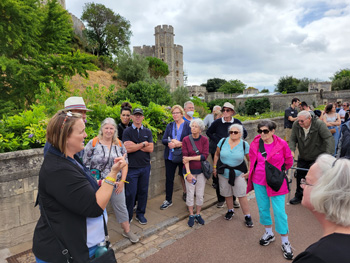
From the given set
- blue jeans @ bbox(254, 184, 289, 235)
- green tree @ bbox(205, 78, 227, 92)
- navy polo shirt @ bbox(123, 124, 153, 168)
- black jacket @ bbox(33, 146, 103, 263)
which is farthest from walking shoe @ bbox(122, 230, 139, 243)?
green tree @ bbox(205, 78, 227, 92)

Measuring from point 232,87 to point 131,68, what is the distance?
72431mm

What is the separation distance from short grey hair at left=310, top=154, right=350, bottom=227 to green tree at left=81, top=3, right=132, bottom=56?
43602 mm

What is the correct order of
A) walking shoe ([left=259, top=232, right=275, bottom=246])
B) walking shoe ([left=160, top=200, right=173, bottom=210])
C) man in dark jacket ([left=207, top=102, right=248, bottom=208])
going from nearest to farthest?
walking shoe ([left=259, top=232, right=275, bottom=246]) → walking shoe ([left=160, top=200, right=173, bottom=210]) → man in dark jacket ([left=207, top=102, right=248, bottom=208])

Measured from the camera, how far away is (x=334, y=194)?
4.75ft

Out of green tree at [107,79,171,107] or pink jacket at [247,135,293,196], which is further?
green tree at [107,79,171,107]

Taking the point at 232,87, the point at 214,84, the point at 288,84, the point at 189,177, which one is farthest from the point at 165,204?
the point at 214,84

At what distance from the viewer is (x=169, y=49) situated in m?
65.8

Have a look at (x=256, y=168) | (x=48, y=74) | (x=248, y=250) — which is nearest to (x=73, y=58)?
(x=48, y=74)

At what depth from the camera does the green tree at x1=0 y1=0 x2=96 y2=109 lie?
8.55m

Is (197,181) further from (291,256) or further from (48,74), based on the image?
(48,74)

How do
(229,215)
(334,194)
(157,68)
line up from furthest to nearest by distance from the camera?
(157,68)
(229,215)
(334,194)

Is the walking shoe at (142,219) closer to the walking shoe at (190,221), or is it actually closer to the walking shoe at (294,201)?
the walking shoe at (190,221)

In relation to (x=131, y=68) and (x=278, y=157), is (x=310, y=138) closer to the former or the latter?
(x=278, y=157)

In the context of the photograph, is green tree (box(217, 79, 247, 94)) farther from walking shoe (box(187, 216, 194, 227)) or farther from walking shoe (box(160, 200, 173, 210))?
walking shoe (box(187, 216, 194, 227))
